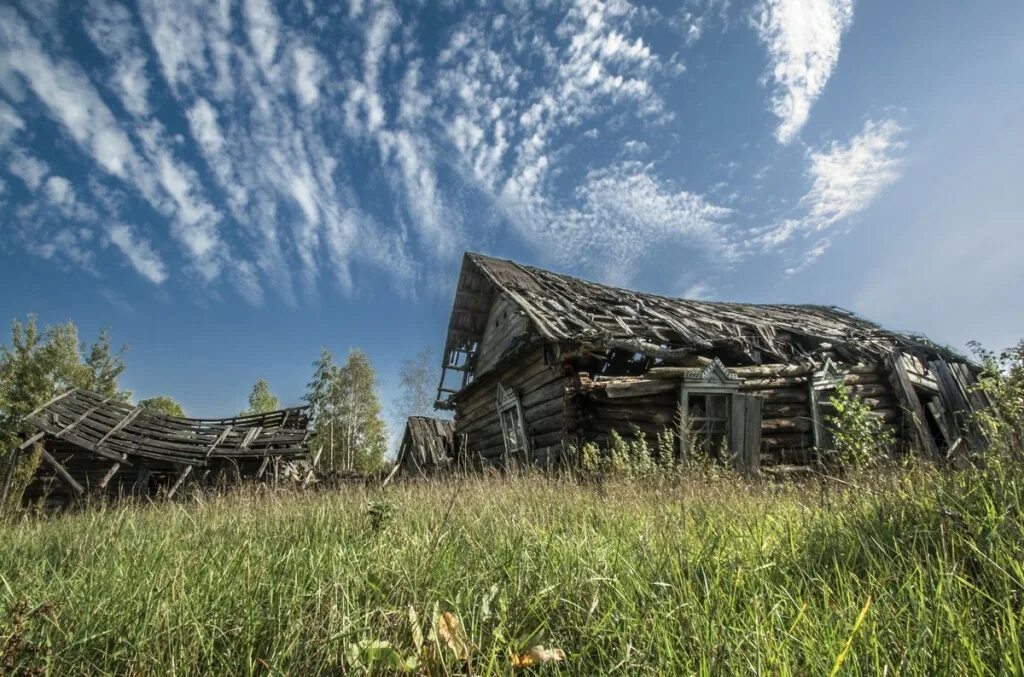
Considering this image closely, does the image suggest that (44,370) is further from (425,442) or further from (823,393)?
(823,393)

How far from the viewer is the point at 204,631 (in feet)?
5.27

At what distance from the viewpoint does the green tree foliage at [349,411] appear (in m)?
32.3

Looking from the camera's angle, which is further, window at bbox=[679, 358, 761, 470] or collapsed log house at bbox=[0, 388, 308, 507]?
collapsed log house at bbox=[0, 388, 308, 507]

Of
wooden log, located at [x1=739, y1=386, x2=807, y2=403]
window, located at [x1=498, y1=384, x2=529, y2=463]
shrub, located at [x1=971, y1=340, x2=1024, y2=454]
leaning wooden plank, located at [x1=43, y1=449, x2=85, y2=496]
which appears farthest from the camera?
leaning wooden plank, located at [x1=43, y1=449, x2=85, y2=496]

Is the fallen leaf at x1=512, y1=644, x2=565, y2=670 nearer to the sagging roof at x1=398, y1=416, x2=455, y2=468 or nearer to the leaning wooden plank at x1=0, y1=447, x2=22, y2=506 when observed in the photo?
the leaning wooden plank at x1=0, y1=447, x2=22, y2=506

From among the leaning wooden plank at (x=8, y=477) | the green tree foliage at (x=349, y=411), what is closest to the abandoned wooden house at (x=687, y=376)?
the leaning wooden plank at (x=8, y=477)

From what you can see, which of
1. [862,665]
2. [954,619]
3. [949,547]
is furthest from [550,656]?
[949,547]

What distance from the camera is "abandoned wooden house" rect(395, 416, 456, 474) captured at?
49.8ft

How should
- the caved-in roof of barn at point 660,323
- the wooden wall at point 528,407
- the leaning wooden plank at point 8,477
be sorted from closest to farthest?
the leaning wooden plank at point 8,477 < the wooden wall at point 528,407 < the caved-in roof of barn at point 660,323

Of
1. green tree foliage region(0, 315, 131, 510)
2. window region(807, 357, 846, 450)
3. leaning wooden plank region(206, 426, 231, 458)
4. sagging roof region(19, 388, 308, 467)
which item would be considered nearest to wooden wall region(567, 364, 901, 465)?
window region(807, 357, 846, 450)

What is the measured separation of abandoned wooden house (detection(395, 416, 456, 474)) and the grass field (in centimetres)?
1248

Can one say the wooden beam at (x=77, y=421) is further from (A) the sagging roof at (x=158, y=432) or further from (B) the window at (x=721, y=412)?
(B) the window at (x=721, y=412)

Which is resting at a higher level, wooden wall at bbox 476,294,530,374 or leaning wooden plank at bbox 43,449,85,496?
wooden wall at bbox 476,294,530,374

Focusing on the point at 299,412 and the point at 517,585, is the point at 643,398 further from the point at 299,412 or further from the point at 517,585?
the point at 299,412
